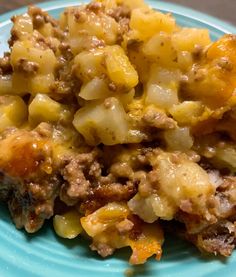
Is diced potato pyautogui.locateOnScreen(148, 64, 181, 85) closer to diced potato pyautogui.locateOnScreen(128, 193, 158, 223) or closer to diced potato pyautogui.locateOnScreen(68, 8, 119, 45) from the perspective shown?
diced potato pyautogui.locateOnScreen(68, 8, 119, 45)

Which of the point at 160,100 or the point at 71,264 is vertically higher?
the point at 160,100

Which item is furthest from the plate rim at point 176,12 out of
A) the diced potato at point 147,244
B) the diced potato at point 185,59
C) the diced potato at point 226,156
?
the diced potato at point 147,244

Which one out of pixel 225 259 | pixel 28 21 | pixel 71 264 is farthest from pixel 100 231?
pixel 28 21

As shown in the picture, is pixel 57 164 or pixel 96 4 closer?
pixel 57 164

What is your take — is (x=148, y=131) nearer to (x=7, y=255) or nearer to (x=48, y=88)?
(x=48, y=88)

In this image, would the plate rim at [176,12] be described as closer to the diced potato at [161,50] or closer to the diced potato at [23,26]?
the diced potato at [23,26]

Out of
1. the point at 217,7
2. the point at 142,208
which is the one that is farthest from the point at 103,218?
the point at 217,7
